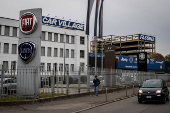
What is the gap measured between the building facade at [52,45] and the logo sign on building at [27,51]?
28.1 metres

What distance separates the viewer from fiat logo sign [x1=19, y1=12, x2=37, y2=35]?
16.6 metres

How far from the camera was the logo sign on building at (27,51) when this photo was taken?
1648 cm

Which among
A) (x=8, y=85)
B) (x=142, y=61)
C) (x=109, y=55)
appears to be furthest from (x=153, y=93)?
(x=142, y=61)

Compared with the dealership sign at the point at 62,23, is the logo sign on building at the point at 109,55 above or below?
below

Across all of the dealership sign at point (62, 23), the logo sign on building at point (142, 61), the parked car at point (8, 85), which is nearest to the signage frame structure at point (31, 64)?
the parked car at point (8, 85)

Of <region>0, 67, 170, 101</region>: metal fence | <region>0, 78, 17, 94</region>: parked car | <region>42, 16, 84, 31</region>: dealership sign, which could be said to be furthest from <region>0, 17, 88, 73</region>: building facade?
<region>0, 78, 17, 94</region>: parked car

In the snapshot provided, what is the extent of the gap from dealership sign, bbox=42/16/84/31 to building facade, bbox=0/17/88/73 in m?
0.76

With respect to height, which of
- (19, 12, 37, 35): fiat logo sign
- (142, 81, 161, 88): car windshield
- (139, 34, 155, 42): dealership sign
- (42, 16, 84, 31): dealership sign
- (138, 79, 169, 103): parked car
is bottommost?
(138, 79, 169, 103): parked car

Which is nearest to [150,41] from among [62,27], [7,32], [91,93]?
[62,27]

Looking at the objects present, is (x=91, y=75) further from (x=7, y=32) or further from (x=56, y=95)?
(x=7, y=32)

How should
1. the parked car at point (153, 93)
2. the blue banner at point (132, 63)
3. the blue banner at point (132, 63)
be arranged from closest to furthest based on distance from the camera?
the parked car at point (153, 93) → the blue banner at point (132, 63) → the blue banner at point (132, 63)

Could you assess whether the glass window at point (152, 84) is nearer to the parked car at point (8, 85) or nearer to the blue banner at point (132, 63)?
the parked car at point (8, 85)

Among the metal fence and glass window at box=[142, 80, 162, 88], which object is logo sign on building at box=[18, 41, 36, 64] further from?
glass window at box=[142, 80, 162, 88]

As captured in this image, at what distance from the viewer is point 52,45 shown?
5359 cm
